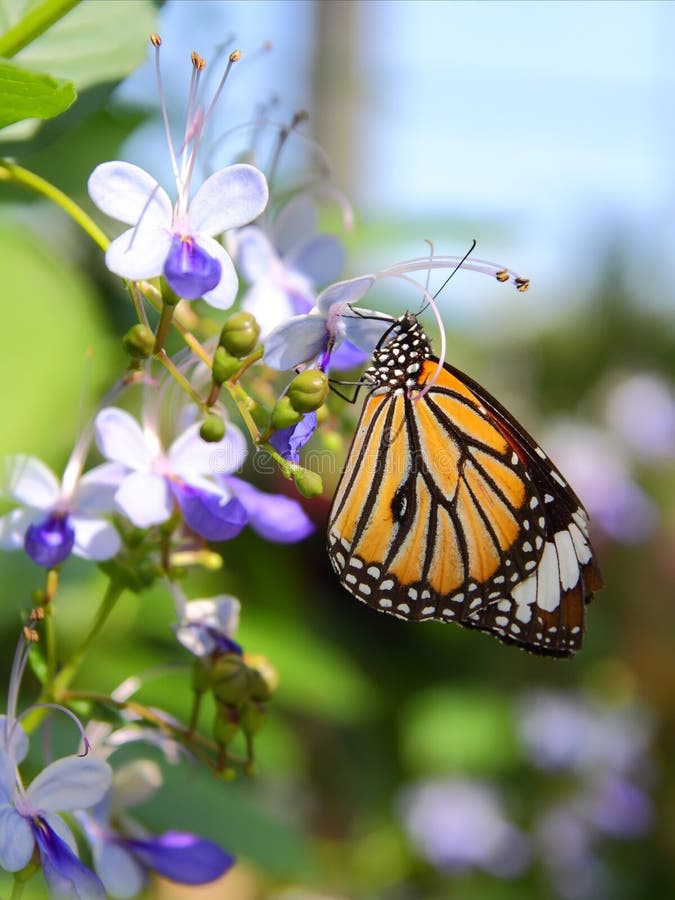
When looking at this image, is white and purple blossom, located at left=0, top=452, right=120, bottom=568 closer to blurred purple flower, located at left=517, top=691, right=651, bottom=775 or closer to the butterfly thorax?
the butterfly thorax

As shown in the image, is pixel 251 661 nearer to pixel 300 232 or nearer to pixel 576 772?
pixel 300 232

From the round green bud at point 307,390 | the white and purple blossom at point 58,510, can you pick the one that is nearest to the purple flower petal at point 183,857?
the white and purple blossom at point 58,510

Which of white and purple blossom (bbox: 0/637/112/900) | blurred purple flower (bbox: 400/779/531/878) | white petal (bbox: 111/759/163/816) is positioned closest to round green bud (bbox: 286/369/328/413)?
white and purple blossom (bbox: 0/637/112/900)

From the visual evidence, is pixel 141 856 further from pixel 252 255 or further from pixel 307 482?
pixel 252 255

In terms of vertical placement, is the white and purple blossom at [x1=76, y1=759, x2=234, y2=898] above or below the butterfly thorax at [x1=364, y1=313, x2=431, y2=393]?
below

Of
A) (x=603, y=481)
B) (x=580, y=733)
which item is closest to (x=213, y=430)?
(x=580, y=733)
